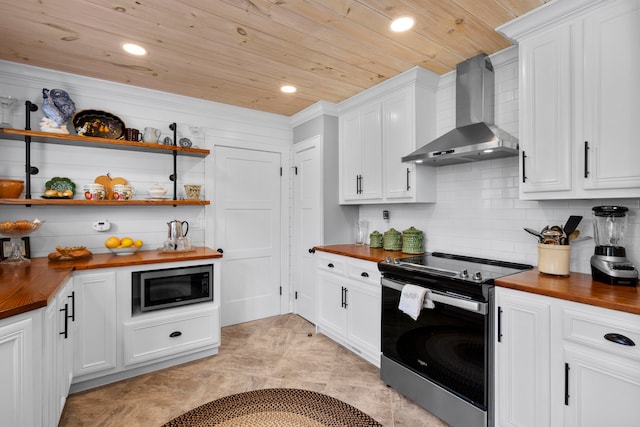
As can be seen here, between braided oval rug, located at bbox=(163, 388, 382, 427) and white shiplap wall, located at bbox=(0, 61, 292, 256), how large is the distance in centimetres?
171

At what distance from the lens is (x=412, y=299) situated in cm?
216

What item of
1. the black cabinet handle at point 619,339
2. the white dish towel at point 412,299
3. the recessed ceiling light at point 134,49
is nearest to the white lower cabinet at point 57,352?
the recessed ceiling light at point 134,49

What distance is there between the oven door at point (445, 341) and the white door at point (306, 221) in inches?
55.9

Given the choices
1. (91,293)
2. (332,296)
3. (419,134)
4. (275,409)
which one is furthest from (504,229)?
(91,293)

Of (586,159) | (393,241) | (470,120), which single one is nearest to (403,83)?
(470,120)

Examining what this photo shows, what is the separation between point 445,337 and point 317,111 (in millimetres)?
2621

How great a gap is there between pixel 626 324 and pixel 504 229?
1.14m

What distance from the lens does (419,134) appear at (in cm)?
282

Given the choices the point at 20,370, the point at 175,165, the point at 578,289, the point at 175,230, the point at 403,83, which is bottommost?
the point at 20,370

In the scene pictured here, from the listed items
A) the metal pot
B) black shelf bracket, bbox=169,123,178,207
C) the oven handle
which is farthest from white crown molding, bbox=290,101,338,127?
the oven handle

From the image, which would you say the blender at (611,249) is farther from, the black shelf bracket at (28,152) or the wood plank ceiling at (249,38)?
the black shelf bracket at (28,152)

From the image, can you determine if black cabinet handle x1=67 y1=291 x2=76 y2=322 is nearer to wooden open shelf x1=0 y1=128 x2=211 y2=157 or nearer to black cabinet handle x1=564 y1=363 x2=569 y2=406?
wooden open shelf x1=0 y1=128 x2=211 y2=157

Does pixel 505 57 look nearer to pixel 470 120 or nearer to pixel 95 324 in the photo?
pixel 470 120

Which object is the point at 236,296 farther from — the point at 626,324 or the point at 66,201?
the point at 626,324
